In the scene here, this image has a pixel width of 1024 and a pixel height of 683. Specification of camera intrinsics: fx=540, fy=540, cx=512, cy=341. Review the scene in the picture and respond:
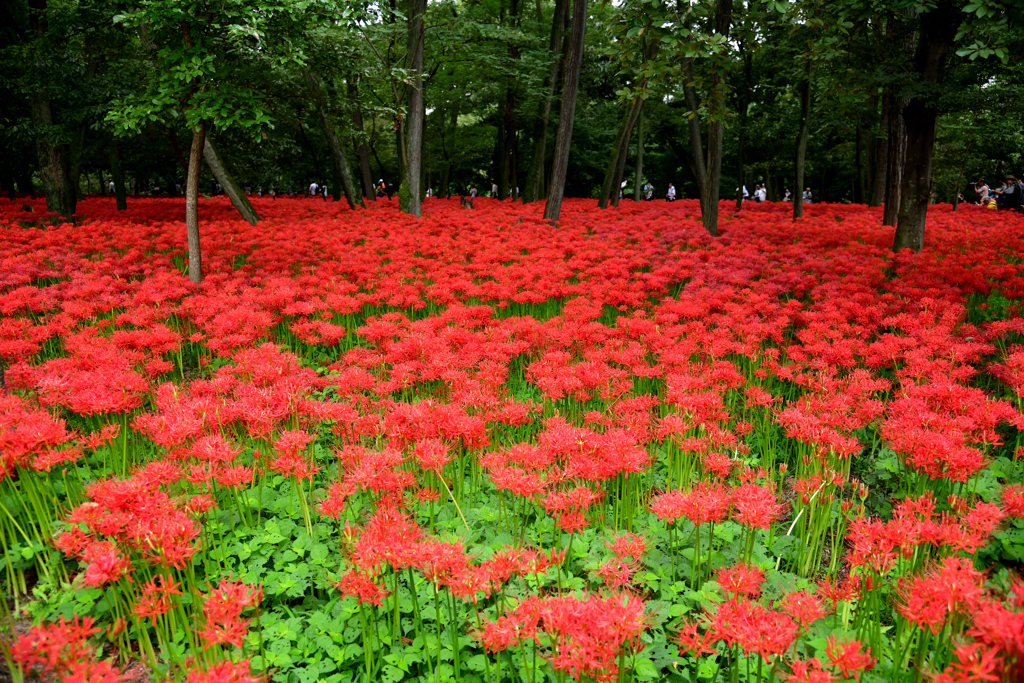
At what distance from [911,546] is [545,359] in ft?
11.0

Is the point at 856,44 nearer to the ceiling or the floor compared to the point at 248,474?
nearer to the ceiling

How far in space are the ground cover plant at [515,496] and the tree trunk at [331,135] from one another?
38.4 ft

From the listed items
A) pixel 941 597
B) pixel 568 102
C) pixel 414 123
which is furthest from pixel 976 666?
pixel 414 123

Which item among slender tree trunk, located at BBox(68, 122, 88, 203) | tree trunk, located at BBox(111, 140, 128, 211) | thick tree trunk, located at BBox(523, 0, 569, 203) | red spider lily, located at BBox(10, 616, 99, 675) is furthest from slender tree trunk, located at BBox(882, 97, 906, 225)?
slender tree trunk, located at BBox(68, 122, 88, 203)

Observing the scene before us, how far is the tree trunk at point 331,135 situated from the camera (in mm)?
17533

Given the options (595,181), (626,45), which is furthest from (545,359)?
(595,181)

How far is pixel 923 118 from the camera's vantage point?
9969 mm

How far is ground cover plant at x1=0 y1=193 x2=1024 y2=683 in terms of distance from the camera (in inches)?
83.2

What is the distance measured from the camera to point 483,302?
327 inches

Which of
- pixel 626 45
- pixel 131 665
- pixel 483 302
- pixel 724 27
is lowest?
pixel 131 665

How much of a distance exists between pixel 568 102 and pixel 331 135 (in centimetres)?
942

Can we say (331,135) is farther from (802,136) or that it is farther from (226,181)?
(802,136)

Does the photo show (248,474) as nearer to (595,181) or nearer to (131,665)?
(131,665)

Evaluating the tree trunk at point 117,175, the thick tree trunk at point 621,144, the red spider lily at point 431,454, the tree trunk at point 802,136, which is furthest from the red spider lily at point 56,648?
the tree trunk at point 117,175
